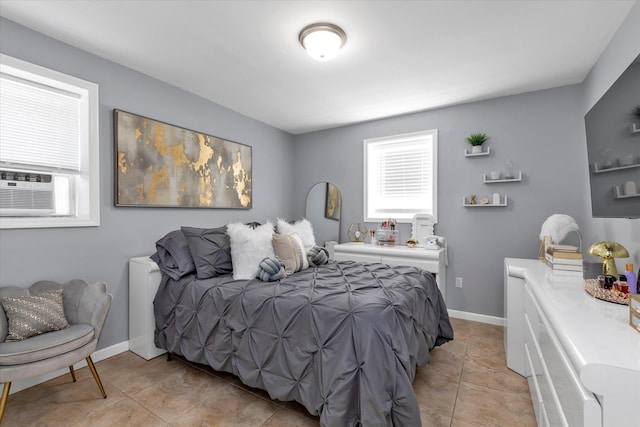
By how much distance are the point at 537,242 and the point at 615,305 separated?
210 centimetres

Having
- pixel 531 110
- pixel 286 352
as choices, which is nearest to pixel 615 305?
pixel 286 352

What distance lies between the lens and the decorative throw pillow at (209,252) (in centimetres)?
253

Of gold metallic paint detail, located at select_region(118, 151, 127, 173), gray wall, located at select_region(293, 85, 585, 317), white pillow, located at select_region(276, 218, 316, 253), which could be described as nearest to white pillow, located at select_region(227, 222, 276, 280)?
white pillow, located at select_region(276, 218, 316, 253)

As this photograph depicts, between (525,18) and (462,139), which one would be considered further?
(462,139)

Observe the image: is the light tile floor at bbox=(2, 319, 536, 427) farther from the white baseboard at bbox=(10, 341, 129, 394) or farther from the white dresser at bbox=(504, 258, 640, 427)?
the white dresser at bbox=(504, 258, 640, 427)

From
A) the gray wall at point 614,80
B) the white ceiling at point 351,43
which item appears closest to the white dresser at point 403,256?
the gray wall at point 614,80

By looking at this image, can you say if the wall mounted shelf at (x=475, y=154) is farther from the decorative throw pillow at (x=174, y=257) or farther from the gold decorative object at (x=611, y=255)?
the decorative throw pillow at (x=174, y=257)

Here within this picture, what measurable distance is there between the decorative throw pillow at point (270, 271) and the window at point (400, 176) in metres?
2.18

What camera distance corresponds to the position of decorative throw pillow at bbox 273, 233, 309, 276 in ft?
8.61

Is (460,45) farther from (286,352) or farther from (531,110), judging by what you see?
(286,352)

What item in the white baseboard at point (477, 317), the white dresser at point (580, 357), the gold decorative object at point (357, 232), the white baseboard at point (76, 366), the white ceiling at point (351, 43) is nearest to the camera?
the white dresser at point (580, 357)

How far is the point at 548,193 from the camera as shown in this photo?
3137mm

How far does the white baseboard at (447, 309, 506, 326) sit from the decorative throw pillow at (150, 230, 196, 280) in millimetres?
3025

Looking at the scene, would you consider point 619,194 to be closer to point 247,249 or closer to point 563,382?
point 563,382
